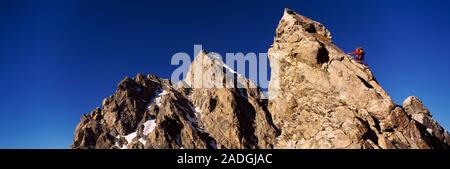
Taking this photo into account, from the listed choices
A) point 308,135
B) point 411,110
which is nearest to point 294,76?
point 308,135

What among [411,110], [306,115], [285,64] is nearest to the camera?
[306,115]

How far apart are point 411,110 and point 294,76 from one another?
174 ft

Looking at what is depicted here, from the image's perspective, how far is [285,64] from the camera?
40.3 metres
